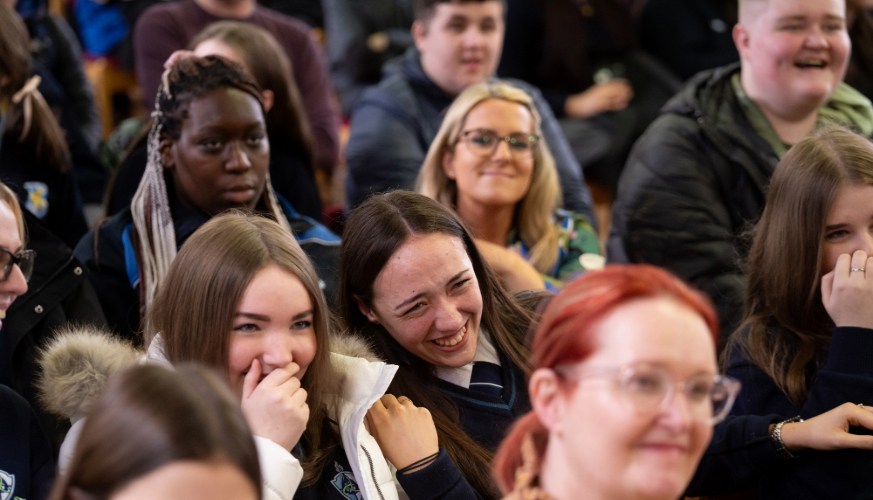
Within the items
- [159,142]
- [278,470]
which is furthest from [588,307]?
[159,142]

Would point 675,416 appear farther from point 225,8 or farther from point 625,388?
point 225,8

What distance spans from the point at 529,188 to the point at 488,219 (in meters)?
0.20

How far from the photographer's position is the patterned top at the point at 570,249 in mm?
3070

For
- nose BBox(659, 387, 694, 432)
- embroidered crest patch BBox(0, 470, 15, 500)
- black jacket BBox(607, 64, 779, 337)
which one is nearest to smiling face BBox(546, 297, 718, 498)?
nose BBox(659, 387, 694, 432)

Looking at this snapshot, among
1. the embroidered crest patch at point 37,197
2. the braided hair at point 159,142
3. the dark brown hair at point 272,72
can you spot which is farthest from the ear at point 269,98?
the embroidered crest patch at point 37,197

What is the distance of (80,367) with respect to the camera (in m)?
1.73

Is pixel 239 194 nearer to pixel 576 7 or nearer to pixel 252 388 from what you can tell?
pixel 252 388

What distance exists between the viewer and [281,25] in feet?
12.6

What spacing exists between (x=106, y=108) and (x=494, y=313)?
11.1ft

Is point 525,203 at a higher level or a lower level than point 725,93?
lower

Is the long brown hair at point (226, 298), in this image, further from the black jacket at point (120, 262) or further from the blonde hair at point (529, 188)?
the blonde hair at point (529, 188)

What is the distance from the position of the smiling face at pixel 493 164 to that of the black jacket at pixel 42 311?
1.24 metres

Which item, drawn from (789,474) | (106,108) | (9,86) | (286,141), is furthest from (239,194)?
(106,108)

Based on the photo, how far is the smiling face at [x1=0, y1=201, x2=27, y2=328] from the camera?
1.84 metres
